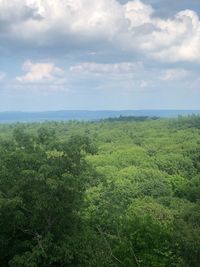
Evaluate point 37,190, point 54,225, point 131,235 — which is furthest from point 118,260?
point 37,190

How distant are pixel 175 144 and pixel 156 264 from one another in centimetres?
8136

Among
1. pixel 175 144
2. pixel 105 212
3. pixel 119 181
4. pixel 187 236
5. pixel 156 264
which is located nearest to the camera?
pixel 187 236

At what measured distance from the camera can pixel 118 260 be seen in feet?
86.0

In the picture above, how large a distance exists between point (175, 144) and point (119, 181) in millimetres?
41144

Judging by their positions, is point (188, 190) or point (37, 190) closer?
point (37, 190)

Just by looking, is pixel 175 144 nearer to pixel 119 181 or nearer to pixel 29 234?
pixel 119 181

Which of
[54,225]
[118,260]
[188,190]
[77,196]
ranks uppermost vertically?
[77,196]

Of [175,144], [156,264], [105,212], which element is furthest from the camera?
[175,144]

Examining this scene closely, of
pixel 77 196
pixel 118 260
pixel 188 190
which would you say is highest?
pixel 77 196

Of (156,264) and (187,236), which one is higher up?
(187,236)

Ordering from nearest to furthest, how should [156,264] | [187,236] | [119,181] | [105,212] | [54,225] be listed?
[187,236] < [156,264] < [54,225] < [105,212] < [119,181]

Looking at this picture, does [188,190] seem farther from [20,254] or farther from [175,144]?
[20,254]

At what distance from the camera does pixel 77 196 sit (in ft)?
86.7

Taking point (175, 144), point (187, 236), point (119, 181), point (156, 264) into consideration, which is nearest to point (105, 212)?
point (156, 264)
